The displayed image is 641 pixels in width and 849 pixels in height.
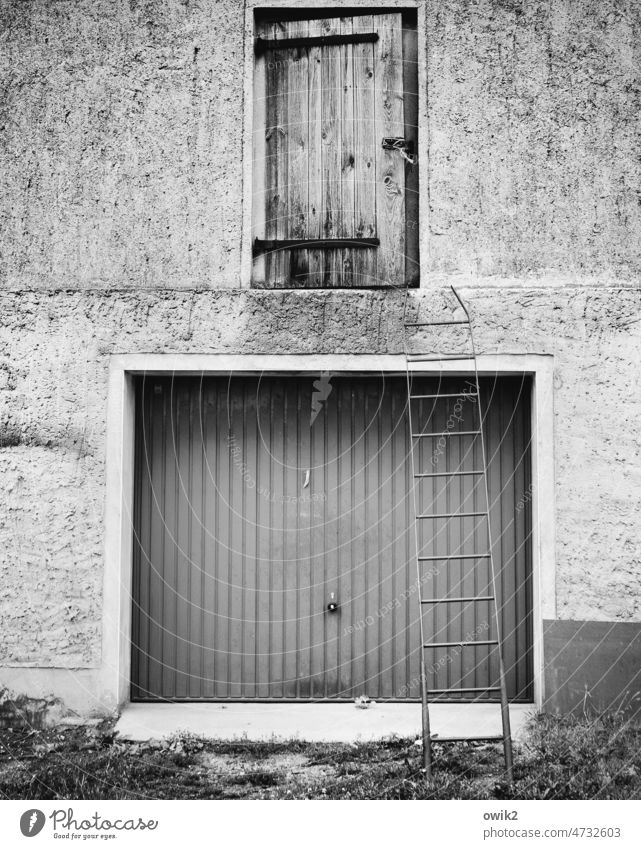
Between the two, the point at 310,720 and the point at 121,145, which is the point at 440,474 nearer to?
the point at 310,720

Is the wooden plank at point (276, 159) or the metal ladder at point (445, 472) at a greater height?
the wooden plank at point (276, 159)

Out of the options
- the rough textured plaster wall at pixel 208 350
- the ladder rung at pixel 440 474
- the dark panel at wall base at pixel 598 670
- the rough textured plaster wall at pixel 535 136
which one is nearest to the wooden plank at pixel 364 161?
the rough textured plaster wall at pixel 208 350

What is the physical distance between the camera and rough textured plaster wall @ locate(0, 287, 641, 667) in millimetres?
6359

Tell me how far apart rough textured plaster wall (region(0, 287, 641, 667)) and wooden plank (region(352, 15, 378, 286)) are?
1.24 feet

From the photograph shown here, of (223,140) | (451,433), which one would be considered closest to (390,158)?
(223,140)

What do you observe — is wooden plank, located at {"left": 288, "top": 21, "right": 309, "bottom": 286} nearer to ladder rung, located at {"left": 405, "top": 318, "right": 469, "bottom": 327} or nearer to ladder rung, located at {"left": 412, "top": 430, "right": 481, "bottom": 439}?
ladder rung, located at {"left": 405, "top": 318, "right": 469, "bottom": 327}

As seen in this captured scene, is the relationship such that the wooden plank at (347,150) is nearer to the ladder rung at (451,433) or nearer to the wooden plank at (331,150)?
the wooden plank at (331,150)

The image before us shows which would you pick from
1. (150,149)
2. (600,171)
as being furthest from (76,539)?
(600,171)

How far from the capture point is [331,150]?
22.4 ft

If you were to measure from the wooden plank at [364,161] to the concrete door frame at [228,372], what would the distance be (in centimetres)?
79

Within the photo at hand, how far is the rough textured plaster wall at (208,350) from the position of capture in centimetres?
636

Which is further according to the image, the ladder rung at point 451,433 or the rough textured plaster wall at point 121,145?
the rough textured plaster wall at point 121,145

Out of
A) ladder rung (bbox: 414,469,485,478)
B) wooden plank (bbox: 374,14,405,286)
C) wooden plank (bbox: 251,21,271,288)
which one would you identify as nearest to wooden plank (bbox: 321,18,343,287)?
wooden plank (bbox: 374,14,405,286)

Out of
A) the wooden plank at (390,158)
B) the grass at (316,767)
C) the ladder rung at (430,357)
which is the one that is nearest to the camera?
the grass at (316,767)
